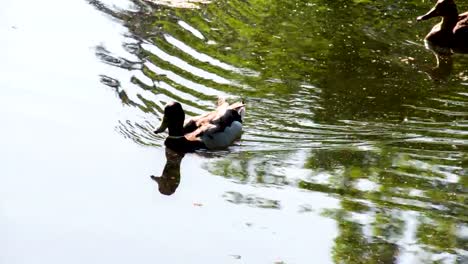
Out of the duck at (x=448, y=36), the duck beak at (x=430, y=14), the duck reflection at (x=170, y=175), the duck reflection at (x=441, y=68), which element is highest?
the duck beak at (x=430, y=14)

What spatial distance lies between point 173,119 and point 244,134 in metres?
0.98

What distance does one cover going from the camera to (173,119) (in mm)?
12117

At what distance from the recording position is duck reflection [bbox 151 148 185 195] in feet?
36.2

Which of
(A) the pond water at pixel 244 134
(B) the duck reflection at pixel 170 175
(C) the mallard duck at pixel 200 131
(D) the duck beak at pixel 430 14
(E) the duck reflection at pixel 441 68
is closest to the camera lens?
(A) the pond water at pixel 244 134

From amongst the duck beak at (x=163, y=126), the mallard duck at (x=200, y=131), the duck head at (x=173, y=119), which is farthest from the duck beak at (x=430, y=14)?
the duck beak at (x=163, y=126)

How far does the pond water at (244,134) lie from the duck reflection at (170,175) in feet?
0.12

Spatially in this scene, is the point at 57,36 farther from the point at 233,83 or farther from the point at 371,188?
the point at 371,188

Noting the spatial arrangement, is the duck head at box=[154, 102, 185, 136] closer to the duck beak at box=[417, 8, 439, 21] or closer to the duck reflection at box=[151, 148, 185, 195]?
the duck reflection at box=[151, 148, 185, 195]

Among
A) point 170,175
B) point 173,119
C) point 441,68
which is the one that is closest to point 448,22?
point 441,68

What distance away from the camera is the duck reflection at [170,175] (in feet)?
36.2

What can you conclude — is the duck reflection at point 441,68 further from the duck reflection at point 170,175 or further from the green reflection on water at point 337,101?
the duck reflection at point 170,175

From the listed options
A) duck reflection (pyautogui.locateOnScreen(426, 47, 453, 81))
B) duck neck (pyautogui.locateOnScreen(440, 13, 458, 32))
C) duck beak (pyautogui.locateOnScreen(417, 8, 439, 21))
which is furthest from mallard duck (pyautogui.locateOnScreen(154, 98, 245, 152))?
duck beak (pyautogui.locateOnScreen(417, 8, 439, 21))

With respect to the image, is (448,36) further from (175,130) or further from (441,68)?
(175,130)

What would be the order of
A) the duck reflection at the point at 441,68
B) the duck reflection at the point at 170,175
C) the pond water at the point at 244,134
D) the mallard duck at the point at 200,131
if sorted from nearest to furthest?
the pond water at the point at 244,134 < the duck reflection at the point at 170,175 < the mallard duck at the point at 200,131 < the duck reflection at the point at 441,68
